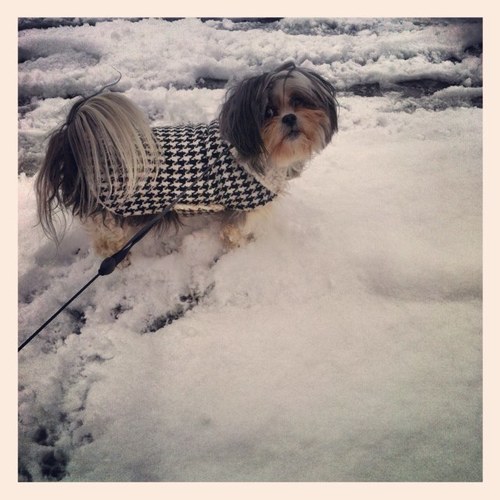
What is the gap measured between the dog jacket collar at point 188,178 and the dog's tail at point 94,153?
6cm

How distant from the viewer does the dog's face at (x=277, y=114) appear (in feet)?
5.61

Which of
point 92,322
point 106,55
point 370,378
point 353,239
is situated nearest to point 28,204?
point 92,322

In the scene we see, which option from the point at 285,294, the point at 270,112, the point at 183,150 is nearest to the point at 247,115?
the point at 270,112

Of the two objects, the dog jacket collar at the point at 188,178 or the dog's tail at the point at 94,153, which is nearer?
the dog's tail at the point at 94,153

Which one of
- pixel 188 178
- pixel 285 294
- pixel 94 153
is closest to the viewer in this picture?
pixel 94 153

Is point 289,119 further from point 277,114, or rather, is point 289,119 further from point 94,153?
point 94,153

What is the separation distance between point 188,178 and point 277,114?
49 centimetres

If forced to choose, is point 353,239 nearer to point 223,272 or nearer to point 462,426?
point 223,272

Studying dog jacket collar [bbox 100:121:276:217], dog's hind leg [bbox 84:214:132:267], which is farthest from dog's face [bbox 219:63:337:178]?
dog's hind leg [bbox 84:214:132:267]

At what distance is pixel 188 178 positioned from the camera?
1.84m

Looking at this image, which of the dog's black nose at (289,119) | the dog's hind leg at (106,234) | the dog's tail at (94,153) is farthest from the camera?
the dog's hind leg at (106,234)

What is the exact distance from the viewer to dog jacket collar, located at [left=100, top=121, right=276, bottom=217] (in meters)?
1.81

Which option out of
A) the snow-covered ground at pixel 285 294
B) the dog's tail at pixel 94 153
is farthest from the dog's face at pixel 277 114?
the snow-covered ground at pixel 285 294

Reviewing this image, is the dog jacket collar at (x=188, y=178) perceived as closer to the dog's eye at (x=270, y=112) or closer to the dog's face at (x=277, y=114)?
the dog's face at (x=277, y=114)
